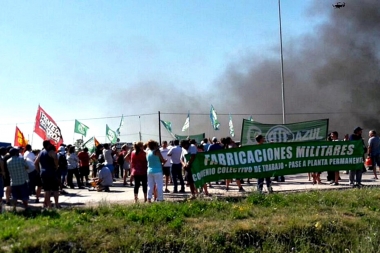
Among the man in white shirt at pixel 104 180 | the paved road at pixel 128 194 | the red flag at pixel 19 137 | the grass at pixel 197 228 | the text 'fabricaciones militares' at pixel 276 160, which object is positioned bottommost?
the grass at pixel 197 228

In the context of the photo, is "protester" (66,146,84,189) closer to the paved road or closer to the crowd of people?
the crowd of people

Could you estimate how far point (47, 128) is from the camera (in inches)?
787

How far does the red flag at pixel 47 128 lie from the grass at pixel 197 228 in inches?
393

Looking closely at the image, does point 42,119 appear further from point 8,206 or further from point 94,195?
point 8,206

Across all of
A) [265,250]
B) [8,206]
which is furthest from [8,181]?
[265,250]

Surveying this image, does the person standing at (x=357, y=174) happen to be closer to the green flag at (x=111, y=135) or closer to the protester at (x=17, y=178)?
the protester at (x=17, y=178)

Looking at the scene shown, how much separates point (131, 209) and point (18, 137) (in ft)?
39.3

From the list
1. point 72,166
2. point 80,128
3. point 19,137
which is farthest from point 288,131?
point 80,128

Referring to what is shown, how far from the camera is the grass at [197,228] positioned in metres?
8.52

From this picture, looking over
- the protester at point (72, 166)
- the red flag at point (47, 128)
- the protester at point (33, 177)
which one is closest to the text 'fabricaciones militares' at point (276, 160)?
the protester at point (33, 177)

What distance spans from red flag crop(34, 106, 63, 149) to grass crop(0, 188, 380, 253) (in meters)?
9.99

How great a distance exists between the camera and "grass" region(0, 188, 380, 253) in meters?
8.52

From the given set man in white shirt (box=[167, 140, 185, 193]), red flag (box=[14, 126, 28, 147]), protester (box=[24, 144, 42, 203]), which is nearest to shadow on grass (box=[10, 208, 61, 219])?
protester (box=[24, 144, 42, 203])

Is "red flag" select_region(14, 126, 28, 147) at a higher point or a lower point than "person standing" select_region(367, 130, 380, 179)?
higher
